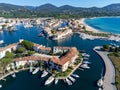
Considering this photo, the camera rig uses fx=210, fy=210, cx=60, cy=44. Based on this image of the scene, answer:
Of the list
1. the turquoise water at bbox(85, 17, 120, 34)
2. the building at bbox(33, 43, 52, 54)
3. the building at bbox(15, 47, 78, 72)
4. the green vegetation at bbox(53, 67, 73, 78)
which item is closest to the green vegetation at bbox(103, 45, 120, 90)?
the building at bbox(15, 47, 78, 72)

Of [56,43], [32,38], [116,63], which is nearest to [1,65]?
[116,63]

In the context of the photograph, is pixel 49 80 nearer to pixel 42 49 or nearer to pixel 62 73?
pixel 62 73

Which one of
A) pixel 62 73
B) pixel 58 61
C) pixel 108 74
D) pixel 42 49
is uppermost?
pixel 58 61

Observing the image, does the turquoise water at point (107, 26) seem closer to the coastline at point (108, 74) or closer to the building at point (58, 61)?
the coastline at point (108, 74)

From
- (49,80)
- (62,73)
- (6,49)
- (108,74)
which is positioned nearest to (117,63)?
(108,74)

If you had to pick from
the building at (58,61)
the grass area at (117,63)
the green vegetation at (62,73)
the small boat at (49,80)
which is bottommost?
the small boat at (49,80)

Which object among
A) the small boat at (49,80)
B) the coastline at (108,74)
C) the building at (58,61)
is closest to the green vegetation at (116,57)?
the coastline at (108,74)

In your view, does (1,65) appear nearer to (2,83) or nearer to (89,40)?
(2,83)

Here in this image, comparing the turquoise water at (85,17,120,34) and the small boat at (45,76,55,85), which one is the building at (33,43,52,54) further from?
the turquoise water at (85,17,120,34)

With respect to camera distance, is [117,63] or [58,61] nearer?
[58,61]

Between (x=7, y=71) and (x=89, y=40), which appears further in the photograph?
(x=89, y=40)

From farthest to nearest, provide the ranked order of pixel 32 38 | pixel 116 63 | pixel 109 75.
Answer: pixel 32 38 < pixel 116 63 < pixel 109 75
